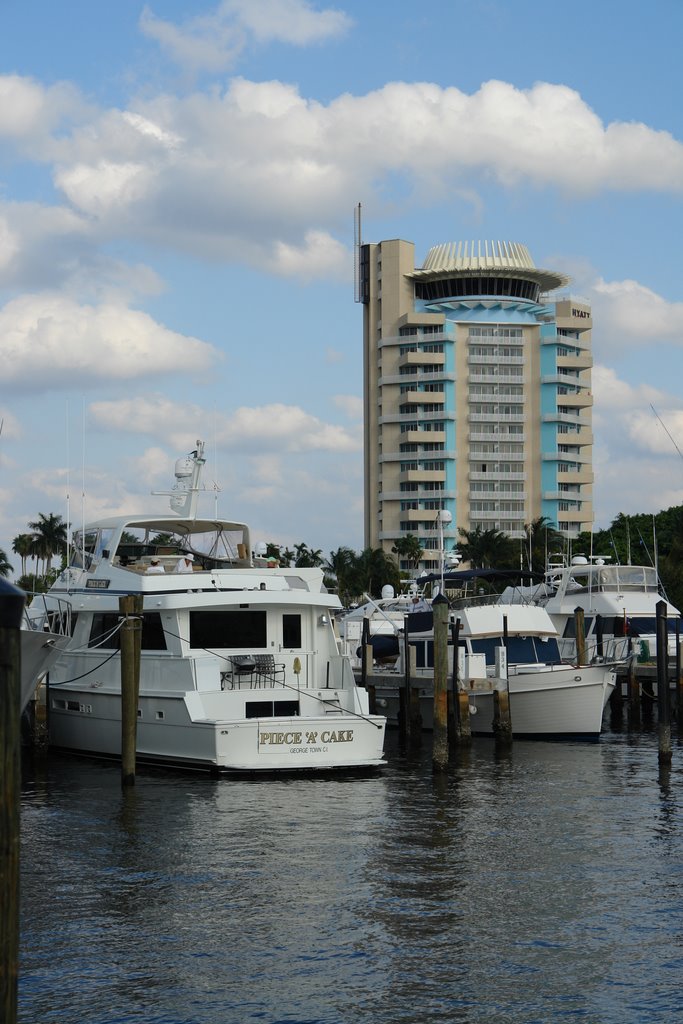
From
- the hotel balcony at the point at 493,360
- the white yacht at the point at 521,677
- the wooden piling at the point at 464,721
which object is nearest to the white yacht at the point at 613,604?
the white yacht at the point at 521,677

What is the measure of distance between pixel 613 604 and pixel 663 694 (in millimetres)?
20517

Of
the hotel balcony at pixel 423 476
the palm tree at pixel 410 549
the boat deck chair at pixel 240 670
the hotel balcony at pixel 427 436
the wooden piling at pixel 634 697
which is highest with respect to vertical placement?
the hotel balcony at pixel 427 436

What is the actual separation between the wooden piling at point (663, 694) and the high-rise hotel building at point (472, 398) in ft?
341

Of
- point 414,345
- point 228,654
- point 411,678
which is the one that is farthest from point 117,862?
point 414,345

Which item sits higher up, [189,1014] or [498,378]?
→ [498,378]

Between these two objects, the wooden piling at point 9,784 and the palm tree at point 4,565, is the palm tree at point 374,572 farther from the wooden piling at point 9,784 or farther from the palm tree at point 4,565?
the wooden piling at point 9,784

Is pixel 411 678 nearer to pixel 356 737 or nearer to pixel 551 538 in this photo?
pixel 356 737

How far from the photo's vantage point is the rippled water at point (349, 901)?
13133 mm

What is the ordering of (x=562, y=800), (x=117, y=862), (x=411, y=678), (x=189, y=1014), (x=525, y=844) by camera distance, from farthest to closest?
(x=411, y=678) → (x=562, y=800) → (x=525, y=844) → (x=117, y=862) → (x=189, y=1014)

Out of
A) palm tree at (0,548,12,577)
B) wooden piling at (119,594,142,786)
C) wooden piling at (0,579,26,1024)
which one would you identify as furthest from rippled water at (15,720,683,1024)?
palm tree at (0,548,12,577)

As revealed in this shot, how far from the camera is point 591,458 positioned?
140375mm

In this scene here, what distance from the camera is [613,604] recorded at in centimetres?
4759

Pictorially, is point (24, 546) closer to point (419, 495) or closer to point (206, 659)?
point (419, 495)

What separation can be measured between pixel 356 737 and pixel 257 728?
216cm
